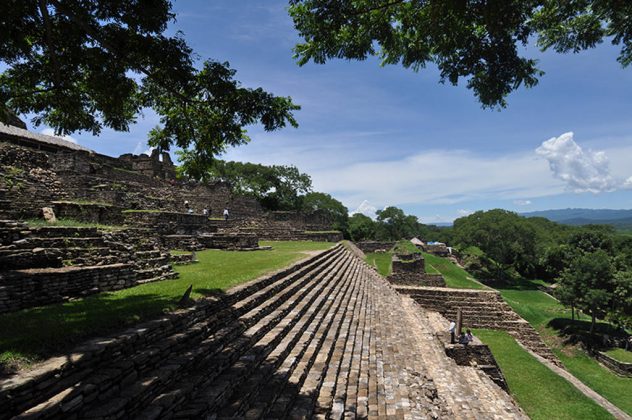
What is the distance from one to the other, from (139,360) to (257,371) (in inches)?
73.8

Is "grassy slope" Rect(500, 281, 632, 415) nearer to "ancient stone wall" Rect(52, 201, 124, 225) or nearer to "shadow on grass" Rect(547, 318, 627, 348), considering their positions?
"shadow on grass" Rect(547, 318, 627, 348)

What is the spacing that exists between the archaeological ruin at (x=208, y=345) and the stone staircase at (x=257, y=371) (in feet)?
0.06

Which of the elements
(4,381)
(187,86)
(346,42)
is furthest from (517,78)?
(4,381)

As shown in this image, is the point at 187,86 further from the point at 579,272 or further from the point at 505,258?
the point at 505,258

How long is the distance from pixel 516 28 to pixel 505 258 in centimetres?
5508

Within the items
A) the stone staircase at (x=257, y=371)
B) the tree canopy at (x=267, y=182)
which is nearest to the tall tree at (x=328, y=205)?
the tree canopy at (x=267, y=182)

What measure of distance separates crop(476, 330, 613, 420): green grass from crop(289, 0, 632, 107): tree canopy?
33.5ft

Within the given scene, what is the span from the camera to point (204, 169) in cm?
848

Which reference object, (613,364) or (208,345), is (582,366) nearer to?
(613,364)

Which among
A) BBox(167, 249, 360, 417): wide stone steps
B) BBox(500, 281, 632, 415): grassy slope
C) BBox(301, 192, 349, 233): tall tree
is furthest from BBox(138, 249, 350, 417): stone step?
BBox(301, 192, 349, 233): tall tree

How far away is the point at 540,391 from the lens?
37.4 ft

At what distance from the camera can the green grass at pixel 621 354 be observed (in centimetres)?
1798

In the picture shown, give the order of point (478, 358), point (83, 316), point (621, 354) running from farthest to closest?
point (621, 354)
point (478, 358)
point (83, 316)

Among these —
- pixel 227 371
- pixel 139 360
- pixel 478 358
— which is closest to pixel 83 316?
pixel 139 360
